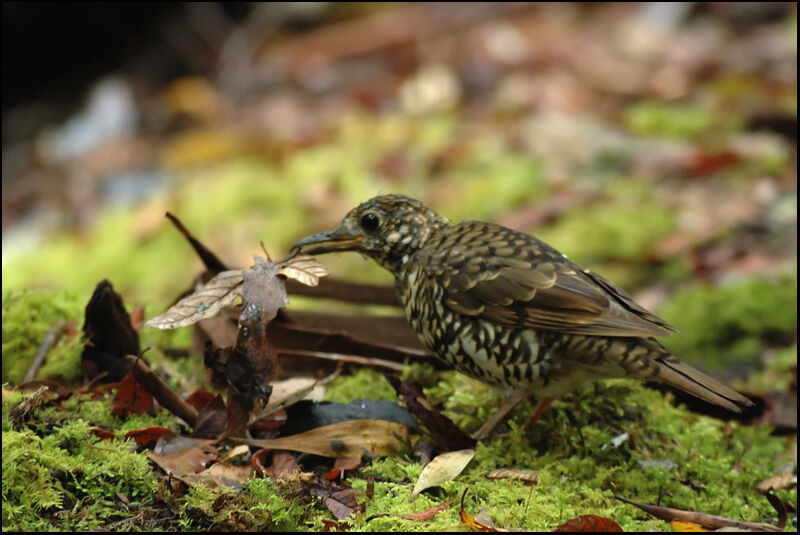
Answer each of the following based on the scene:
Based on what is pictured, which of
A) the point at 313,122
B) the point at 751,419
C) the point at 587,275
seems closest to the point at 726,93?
the point at 313,122

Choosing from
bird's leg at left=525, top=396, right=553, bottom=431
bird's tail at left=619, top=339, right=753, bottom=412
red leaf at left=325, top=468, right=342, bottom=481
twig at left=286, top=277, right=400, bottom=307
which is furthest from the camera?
twig at left=286, top=277, right=400, bottom=307

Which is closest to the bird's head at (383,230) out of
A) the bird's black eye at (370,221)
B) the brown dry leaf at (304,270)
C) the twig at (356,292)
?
the bird's black eye at (370,221)

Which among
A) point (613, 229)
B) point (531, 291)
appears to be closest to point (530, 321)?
point (531, 291)

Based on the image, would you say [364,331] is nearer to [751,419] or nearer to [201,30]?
[751,419]

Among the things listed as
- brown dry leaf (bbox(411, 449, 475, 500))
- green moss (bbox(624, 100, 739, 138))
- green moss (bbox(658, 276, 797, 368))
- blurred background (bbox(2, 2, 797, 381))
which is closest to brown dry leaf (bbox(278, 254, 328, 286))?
brown dry leaf (bbox(411, 449, 475, 500))

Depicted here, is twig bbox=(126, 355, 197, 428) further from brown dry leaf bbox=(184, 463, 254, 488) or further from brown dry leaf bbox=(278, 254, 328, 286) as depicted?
brown dry leaf bbox=(278, 254, 328, 286)
